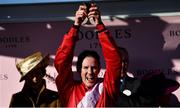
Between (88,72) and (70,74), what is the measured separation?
0.16m

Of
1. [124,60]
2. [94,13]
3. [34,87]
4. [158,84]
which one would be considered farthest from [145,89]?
[34,87]

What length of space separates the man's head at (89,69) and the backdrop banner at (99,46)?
59 cm

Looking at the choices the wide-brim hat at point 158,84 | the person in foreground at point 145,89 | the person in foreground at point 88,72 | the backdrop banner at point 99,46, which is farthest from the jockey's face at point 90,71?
the backdrop banner at point 99,46

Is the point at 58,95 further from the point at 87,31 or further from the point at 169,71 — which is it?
the point at 169,71

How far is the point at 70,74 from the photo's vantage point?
396 centimetres

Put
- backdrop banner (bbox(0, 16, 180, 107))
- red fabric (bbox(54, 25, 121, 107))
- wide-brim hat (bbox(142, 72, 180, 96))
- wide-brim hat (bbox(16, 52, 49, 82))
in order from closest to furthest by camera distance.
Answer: red fabric (bbox(54, 25, 121, 107)) < wide-brim hat (bbox(16, 52, 49, 82)) < wide-brim hat (bbox(142, 72, 180, 96)) < backdrop banner (bbox(0, 16, 180, 107))

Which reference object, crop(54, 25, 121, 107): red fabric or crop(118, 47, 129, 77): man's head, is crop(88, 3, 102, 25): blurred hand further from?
crop(118, 47, 129, 77): man's head

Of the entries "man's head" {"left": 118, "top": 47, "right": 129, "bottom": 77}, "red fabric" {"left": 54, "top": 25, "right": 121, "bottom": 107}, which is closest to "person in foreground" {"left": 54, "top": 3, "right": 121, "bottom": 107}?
"red fabric" {"left": 54, "top": 25, "right": 121, "bottom": 107}

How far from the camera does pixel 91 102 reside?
3.89 m

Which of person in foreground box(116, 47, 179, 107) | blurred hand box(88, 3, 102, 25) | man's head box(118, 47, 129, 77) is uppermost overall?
blurred hand box(88, 3, 102, 25)

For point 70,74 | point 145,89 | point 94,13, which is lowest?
point 145,89

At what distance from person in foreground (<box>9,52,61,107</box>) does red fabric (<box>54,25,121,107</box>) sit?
0.21 m

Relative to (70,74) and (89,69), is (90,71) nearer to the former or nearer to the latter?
(89,69)

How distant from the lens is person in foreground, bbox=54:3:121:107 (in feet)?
12.5
